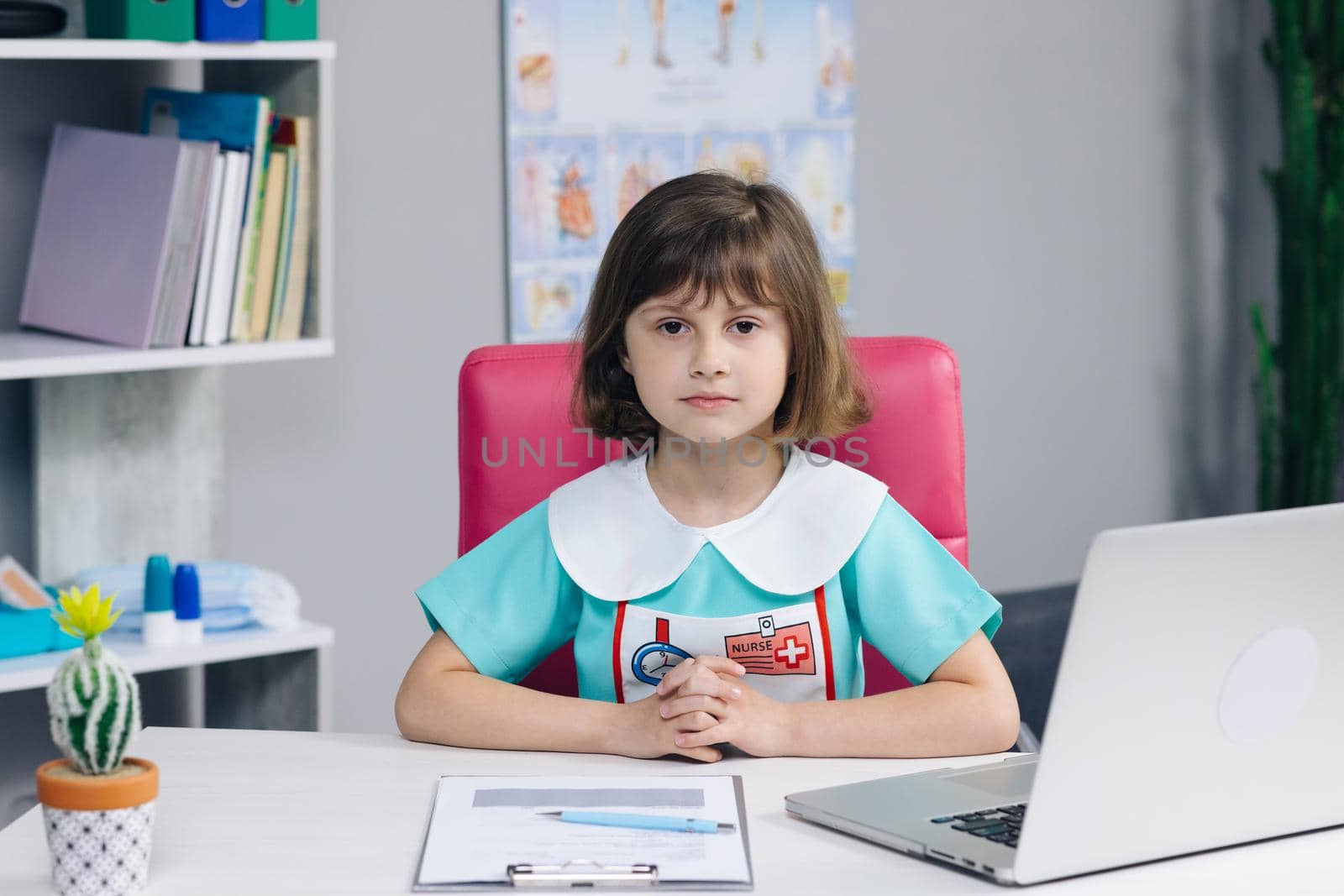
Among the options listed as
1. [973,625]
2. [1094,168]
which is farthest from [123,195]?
[1094,168]

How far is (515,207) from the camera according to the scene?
2426mm

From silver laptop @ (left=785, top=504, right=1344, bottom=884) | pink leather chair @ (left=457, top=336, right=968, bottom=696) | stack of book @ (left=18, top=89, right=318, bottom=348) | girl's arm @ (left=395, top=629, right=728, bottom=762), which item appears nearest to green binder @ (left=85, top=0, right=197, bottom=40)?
stack of book @ (left=18, top=89, right=318, bottom=348)

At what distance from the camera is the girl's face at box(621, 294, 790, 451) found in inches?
50.1

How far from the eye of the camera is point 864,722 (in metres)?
A: 1.18

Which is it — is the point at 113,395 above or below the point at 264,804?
above

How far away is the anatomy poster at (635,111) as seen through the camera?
2.42 meters

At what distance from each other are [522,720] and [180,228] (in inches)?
37.5

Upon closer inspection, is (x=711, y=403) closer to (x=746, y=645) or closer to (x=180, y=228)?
(x=746, y=645)

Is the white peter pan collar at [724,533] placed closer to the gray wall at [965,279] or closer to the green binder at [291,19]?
the green binder at [291,19]

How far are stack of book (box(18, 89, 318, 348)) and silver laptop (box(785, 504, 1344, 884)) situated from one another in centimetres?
126

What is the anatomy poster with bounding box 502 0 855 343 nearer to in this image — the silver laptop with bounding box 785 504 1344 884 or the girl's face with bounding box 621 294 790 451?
the girl's face with bounding box 621 294 790 451

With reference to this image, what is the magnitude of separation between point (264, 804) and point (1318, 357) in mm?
2472

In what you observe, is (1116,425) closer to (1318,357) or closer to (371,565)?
(1318,357)

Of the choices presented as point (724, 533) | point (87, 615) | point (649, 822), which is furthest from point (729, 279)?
point (87, 615)
